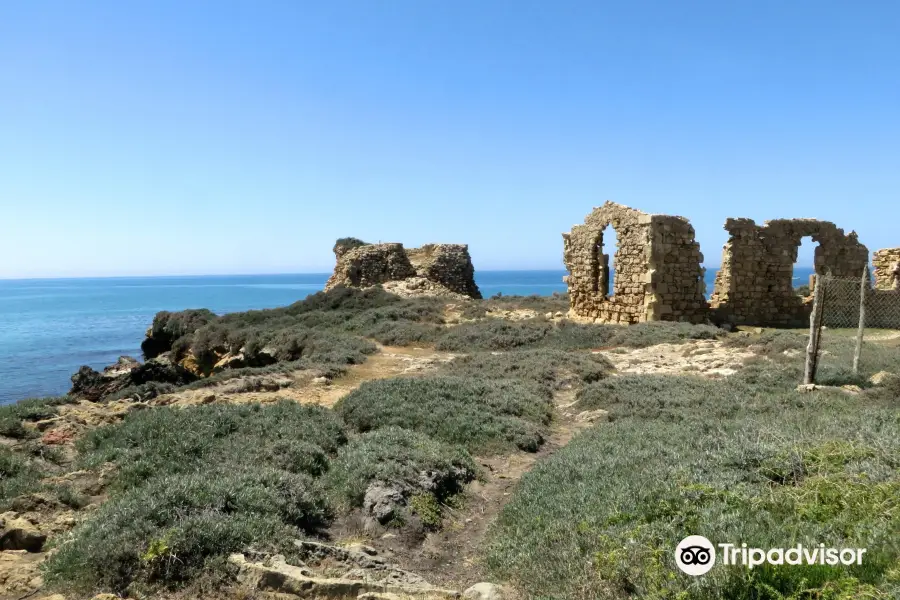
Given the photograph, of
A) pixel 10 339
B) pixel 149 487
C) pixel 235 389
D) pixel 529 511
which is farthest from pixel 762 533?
pixel 10 339

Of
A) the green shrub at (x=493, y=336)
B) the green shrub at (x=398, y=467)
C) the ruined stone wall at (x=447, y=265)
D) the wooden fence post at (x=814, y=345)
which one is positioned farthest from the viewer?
the ruined stone wall at (x=447, y=265)

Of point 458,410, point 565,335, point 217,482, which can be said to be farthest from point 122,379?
point 565,335

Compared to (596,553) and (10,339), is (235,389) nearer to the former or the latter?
(596,553)

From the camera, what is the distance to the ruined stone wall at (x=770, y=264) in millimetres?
21406

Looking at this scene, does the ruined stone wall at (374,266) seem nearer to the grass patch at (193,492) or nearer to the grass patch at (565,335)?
the grass patch at (565,335)

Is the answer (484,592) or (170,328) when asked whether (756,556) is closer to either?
(484,592)

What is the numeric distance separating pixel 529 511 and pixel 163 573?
143 inches

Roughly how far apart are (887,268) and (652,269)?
421 inches

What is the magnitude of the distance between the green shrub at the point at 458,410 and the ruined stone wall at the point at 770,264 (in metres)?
12.4

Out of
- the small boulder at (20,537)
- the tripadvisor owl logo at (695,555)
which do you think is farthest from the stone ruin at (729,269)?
the small boulder at (20,537)

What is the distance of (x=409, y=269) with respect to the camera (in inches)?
1427

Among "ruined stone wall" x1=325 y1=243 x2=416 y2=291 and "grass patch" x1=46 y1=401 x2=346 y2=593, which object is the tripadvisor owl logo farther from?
"ruined stone wall" x1=325 y1=243 x2=416 y2=291

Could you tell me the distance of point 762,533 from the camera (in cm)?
411

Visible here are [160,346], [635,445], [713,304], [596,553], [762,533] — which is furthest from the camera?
[160,346]
